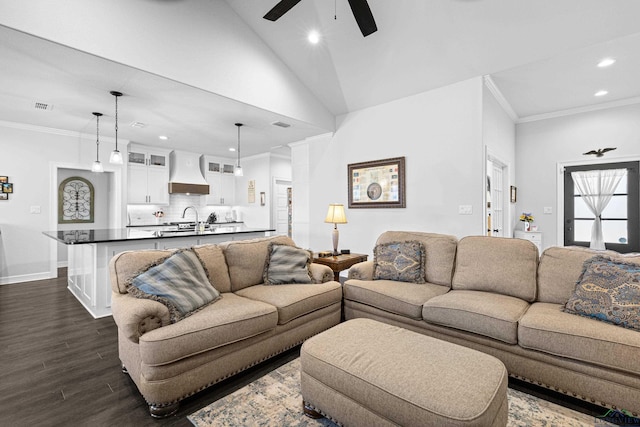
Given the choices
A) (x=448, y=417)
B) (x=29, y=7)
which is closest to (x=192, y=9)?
(x=29, y=7)

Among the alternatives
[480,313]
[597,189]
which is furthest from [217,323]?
[597,189]

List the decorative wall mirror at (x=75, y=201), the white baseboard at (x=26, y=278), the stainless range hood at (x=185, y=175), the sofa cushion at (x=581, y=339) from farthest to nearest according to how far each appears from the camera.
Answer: the stainless range hood at (x=185, y=175) → the decorative wall mirror at (x=75, y=201) → the white baseboard at (x=26, y=278) → the sofa cushion at (x=581, y=339)

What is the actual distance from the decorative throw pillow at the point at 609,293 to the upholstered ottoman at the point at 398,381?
3.37 ft

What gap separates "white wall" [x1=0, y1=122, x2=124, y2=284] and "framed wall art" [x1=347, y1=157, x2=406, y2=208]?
5106 mm

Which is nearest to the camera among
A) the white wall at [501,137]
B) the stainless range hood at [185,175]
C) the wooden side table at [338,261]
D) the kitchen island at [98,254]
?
the kitchen island at [98,254]

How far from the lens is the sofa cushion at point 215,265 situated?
8.39 feet

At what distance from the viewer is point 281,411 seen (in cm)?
177

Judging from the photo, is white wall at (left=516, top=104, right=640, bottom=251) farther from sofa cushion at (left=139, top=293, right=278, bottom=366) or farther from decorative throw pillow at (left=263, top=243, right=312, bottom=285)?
sofa cushion at (left=139, top=293, right=278, bottom=366)

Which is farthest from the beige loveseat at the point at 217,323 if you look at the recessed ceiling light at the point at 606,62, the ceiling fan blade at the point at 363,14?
the recessed ceiling light at the point at 606,62

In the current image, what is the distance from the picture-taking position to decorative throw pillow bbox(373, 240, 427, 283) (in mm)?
2922

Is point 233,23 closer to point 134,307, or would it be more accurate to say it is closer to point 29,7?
point 29,7

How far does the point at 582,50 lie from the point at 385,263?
315cm

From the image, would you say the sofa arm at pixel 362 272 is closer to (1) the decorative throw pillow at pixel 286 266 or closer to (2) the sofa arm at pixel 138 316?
(1) the decorative throw pillow at pixel 286 266

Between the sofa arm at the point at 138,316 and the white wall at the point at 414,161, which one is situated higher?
the white wall at the point at 414,161
